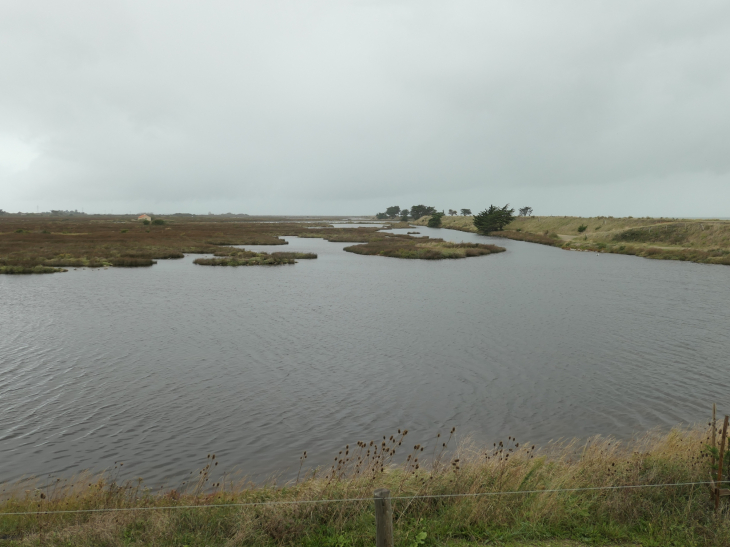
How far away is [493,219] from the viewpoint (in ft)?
436

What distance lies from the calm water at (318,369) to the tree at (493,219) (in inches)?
3682

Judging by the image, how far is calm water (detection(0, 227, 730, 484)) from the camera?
14.1m

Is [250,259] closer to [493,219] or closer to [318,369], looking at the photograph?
[318,369]

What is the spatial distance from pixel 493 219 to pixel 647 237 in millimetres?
49111

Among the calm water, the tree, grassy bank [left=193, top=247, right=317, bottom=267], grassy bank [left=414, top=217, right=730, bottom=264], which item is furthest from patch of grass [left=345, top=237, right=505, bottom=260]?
the tree

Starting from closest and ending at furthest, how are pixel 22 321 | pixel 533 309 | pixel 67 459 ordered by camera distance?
1. pixel 67 459
2. pixel 22 321
3. pixel 533 309

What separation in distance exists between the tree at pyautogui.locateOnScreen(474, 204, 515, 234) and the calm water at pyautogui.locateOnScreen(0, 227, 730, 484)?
9352 cm

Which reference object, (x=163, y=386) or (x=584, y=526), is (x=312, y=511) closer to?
(x=584, y=526)

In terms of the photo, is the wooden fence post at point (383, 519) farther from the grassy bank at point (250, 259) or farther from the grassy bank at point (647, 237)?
the grassy bank at point (647, 237)

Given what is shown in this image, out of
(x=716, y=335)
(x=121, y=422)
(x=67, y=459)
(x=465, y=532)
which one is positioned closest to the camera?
(x=465, y=532)

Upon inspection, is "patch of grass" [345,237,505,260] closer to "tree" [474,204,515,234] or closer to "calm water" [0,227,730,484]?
"calm water" [0,227,730,484]

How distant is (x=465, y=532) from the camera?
800 cm

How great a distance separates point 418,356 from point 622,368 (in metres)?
8.90

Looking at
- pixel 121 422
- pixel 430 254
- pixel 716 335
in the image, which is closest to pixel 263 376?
pixel 121 422
